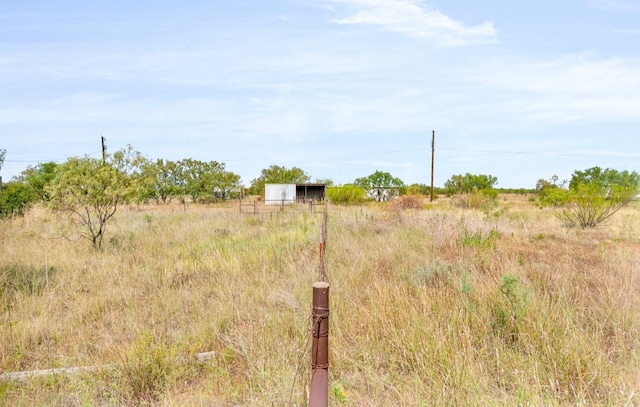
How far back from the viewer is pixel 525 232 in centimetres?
1128

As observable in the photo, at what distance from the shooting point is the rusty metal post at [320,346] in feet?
6.67

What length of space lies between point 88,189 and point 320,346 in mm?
10015

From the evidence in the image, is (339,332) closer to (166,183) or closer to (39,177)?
(39,177)

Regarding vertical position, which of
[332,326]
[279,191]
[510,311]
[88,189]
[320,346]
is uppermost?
[279,191]

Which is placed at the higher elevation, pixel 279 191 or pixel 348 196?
pixel 279 191

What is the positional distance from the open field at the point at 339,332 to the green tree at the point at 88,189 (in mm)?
3205

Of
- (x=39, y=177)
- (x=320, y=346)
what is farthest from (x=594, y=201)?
(x=39, y=177)

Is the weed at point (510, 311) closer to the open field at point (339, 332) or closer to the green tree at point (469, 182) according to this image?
the open field at point (339, 332)

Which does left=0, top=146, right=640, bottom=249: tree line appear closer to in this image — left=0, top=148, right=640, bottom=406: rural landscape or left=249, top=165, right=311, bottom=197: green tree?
left=0, top=148, right=640, bottom=406: rural landscape

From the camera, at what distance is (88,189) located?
9.88 m

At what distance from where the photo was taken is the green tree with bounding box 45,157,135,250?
9.75 m

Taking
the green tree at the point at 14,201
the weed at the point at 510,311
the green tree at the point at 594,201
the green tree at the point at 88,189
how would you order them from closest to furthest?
1. the weed at the point at 510,311
2. the green tree at the point at 88,189
3. the green tree at the point at 594,201
4. the green tree at the point at 14,201

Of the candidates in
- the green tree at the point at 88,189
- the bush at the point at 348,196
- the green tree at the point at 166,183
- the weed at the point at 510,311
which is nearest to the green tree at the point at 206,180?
the green tree at the point at 166,183

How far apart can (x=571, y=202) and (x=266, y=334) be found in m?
16.6
